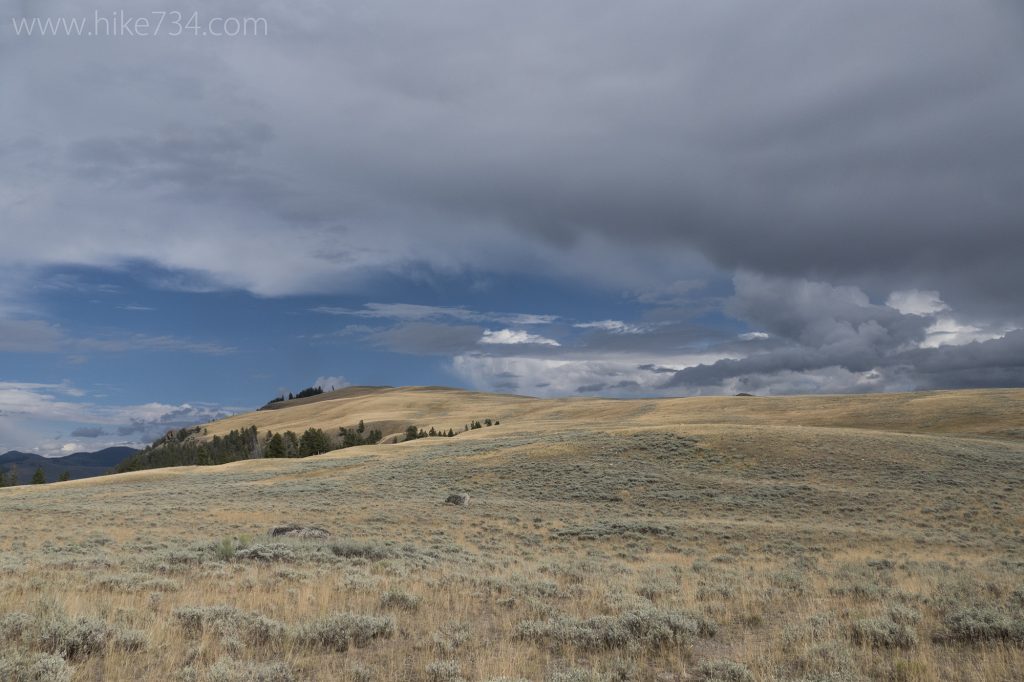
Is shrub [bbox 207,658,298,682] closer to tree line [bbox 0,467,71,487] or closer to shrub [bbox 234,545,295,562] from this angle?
shrub [bbox 234,545,295,562]

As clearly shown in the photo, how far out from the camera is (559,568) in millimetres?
14711

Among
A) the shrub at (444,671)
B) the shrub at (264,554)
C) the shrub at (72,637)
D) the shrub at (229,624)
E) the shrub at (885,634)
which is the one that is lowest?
the shrub at (885,634)

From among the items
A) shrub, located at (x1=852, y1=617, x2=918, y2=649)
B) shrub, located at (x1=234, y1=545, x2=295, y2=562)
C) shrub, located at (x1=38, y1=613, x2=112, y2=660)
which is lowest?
shrub, located at (x1=852, y1=617, x2=918, y2=649)

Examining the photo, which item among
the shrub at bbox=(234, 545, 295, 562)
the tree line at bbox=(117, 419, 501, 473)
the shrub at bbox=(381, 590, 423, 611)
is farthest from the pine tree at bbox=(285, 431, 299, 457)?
the shrub at bbox=(381, 590, 423, 611)

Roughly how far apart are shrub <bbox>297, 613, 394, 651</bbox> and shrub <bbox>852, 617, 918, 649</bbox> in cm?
614

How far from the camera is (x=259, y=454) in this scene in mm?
142250

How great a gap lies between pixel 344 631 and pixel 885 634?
274 inches

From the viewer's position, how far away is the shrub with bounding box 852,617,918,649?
752 centimetres

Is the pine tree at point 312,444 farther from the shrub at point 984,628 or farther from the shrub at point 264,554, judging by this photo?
the shrub at point 984,628

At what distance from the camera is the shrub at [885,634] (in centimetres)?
752

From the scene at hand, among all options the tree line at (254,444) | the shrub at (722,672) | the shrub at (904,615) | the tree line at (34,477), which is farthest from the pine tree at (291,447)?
the shrub at (722,672)

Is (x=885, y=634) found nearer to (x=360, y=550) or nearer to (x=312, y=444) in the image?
(x=360, y=550)

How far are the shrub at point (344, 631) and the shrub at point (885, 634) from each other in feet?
20.2

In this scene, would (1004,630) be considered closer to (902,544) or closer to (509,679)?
(509,679)
